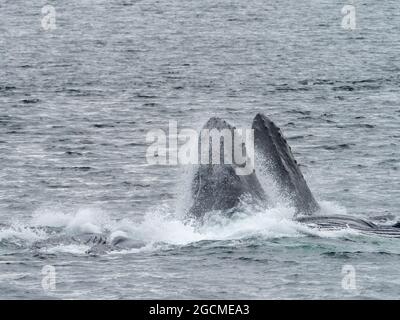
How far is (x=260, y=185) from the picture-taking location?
27172 millimetres

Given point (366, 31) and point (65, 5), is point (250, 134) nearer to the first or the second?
point (366, 31)

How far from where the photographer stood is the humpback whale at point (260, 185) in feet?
87.3

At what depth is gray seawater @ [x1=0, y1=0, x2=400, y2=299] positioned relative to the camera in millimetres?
25078

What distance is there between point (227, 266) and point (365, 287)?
338 cm

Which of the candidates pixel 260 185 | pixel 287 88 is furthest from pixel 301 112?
pixel 260 185

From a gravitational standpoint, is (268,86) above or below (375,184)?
above

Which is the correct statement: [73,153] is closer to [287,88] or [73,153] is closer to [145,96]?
[145,96]

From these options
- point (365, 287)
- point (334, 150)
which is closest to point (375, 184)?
point (334, 150)

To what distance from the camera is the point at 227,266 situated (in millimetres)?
25578

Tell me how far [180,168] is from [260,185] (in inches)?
621

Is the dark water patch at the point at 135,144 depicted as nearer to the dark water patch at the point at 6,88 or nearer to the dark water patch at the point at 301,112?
the dark water patch at the point at 301,112

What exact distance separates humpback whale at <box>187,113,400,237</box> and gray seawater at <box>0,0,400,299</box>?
462 mm

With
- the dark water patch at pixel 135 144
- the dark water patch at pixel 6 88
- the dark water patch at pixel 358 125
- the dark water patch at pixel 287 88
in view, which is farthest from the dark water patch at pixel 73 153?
the dark water patch at pixel 287 88

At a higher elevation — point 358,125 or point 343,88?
point 343,88
